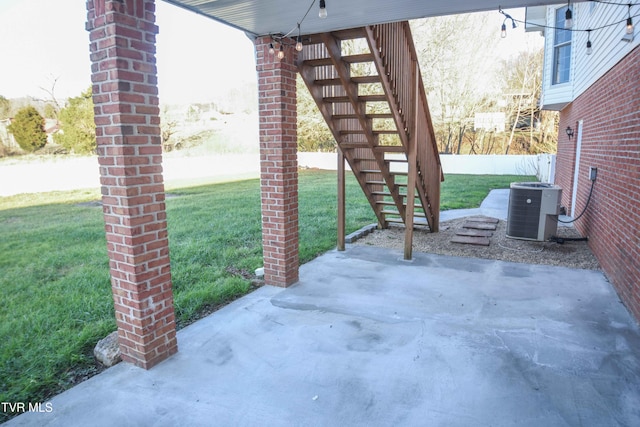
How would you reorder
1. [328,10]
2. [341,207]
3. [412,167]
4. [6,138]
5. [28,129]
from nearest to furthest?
[328,10] < [412,167] < [341,207] < [6,138] < [28,129]

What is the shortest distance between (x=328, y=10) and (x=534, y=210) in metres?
4.63

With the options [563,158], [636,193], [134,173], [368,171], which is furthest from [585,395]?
[563,158]

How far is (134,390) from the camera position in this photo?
2.56 m

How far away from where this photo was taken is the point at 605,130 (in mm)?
5336

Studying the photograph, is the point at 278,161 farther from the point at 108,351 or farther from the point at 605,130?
A: the point at 605,130

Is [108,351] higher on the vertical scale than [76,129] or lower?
lower

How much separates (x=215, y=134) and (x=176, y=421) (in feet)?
77.7

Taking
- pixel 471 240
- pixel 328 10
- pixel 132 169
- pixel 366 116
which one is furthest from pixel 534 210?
pixel 132 169

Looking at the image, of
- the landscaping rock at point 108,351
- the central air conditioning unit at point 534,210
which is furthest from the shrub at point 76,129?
the central air conditioning unit at point 534,210

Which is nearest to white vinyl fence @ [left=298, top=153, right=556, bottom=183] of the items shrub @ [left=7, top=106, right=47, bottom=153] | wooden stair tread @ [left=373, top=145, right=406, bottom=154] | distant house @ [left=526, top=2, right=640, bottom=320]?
distant house @ [left=526, top=2, right=640, bottom=320]

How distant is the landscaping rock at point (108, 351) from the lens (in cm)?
291

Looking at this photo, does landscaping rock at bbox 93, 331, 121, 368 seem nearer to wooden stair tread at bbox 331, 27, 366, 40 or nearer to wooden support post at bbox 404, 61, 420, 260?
wooden stair tread at bbox 331, 27, 366, 40

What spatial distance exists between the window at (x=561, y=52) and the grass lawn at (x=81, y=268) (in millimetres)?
3436

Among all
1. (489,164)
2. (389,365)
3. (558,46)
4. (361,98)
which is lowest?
(389,365)
